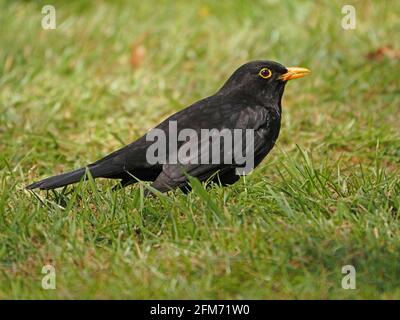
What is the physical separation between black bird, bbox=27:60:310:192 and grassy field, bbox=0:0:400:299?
0.48 ft

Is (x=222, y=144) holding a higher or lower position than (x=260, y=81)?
lower

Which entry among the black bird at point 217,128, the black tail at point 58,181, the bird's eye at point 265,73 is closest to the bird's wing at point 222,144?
the black bird at point 217,128

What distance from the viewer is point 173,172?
15.9 feet

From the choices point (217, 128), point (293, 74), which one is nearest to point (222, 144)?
point (217, 128)

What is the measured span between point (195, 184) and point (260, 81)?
4.94 ft

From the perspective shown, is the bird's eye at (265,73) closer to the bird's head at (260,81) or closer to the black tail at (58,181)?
the bird's head at (260,81)

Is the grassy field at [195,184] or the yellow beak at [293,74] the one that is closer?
the grassy field at [195,184]

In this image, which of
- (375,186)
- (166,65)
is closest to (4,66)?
(166,65)

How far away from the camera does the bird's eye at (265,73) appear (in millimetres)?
5609

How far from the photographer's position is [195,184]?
4.29m

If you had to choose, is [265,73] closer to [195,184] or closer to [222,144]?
[222,144]

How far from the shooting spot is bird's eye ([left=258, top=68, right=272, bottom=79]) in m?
5.61

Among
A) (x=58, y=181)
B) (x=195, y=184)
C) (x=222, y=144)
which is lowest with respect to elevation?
(x=195, y=184)
